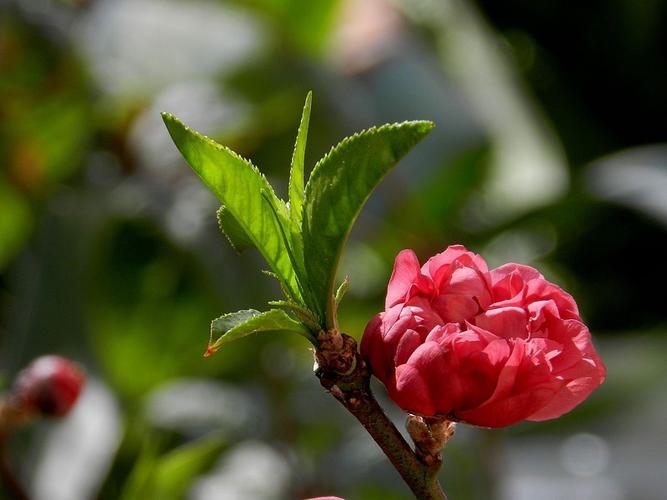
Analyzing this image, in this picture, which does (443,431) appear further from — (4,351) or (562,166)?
(562,166)

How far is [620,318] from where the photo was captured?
2.33 metres

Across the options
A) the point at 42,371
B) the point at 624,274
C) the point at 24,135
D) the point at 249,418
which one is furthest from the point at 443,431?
the point at 624,274

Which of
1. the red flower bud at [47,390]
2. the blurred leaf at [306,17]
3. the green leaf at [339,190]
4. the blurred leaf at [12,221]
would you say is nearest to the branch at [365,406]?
the green leaf at [339,190]

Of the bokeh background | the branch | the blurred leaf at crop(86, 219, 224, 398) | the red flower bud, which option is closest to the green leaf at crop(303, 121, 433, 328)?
the branch

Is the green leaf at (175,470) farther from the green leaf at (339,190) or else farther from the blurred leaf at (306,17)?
the blurred leaf at (306,17)

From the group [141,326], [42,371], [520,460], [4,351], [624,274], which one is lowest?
[624,274]

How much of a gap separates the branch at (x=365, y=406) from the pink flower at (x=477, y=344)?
18 millimetres

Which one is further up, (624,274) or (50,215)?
(50,215)

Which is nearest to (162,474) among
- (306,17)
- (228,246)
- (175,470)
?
(175,470)

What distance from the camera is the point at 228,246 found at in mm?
1518

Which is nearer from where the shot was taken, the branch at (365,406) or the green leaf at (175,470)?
the branch at (365,406)

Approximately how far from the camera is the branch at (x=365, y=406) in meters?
0.54

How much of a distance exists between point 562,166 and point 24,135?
3.53ft

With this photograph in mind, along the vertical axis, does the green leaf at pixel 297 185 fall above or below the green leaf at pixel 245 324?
above
